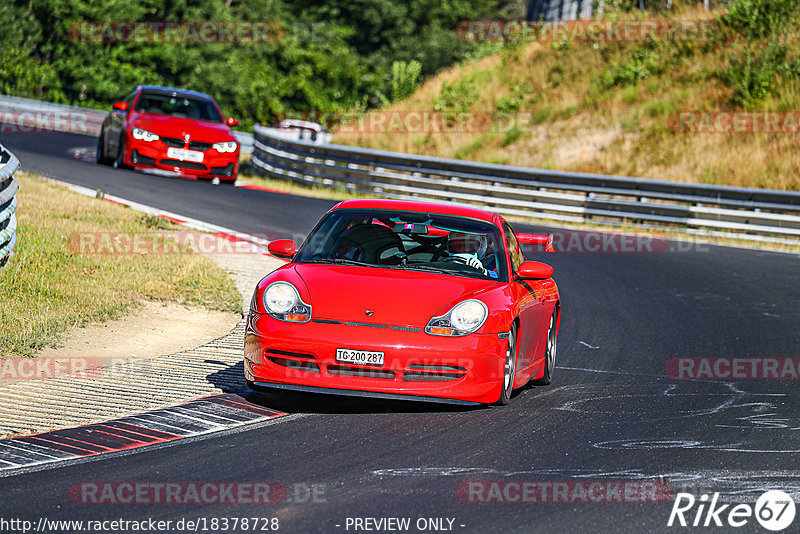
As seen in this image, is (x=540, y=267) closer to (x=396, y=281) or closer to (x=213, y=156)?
(x=396, y=281)

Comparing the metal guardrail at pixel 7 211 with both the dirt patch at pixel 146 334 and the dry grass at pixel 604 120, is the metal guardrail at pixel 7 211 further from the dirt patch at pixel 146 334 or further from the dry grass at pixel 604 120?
the dry grass at pixel 604 120

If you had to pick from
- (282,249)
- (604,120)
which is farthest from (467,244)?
(604,120)

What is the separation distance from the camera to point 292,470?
6051 millimetres

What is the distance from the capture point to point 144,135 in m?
22.4

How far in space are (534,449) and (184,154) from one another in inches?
664

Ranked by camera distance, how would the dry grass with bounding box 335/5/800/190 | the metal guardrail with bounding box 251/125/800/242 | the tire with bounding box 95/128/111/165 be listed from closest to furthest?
the metal guardrail with bounding box 251/125/800/242 → the tire with bounding box 95/128/111/165 → the dry grass with bounding box 335/5/800/190

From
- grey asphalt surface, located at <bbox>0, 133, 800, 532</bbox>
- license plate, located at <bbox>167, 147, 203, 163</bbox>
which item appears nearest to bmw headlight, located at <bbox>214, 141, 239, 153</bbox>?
license plate, located at <bbox>167, 147, 203, 163</bbox>

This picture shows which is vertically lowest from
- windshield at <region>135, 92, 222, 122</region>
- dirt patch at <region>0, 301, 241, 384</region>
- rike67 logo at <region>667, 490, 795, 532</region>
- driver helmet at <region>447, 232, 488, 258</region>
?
dirt patch at <region>0, 301, 241, 384</region>

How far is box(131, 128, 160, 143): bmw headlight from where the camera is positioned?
73.5ft

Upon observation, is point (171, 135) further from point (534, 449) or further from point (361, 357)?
point (534, 449)

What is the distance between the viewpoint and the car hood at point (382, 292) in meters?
7.50

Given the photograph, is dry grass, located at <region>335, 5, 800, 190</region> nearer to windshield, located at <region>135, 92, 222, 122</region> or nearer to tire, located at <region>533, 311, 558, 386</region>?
windshield, located at <region>135, 92, 222, 122</region>

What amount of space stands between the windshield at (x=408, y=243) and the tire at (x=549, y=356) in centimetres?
104

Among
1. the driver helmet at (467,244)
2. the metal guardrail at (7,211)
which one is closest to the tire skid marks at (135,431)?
the driver helmet at (467,244)
